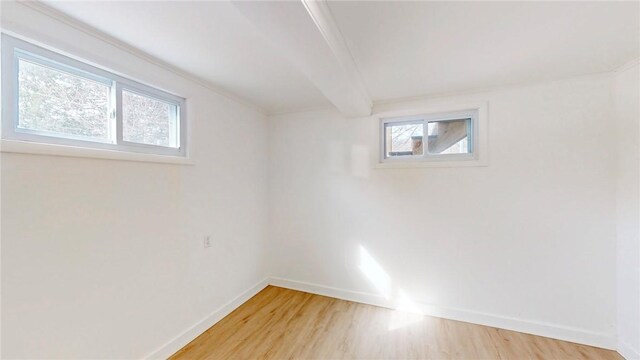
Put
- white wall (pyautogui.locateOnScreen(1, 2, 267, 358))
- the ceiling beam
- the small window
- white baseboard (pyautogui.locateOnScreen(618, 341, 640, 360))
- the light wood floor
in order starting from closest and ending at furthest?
the ceiling beam, white wall (pyautogui.locateOnScreen(1, 2, 267, 358)), white baseboard (pyautogui.locateOnScreen(618, 341, 640, 360)), the light wood floor, the small window

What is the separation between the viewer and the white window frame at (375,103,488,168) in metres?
2.25

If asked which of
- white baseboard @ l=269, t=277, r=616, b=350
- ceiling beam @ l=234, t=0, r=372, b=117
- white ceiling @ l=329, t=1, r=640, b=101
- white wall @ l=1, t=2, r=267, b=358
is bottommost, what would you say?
white baseboard @ l=269, t=277, r=616, b=350

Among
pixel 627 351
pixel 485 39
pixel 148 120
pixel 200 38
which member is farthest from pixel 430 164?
pixel 148 120

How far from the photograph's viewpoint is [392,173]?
101 inches

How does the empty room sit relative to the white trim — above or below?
below

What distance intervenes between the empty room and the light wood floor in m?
0.02

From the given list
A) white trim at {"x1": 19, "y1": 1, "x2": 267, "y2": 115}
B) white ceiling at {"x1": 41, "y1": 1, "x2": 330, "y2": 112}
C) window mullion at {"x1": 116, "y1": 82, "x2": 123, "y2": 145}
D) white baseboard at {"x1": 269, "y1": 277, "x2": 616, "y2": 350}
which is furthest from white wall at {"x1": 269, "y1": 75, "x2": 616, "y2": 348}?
window mullion at {"x1": 116, "y1": 82, "x2": 123, "y2": 145}

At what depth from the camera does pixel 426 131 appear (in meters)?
2.52

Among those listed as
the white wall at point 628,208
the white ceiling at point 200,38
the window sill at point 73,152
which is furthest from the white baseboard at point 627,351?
the window sill at point 73,152

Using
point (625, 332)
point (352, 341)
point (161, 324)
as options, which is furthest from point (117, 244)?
point (625, 332)

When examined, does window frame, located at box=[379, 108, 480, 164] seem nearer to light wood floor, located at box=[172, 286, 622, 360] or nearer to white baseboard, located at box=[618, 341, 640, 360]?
light wood floor, located at box=[172, 286, 622, 360]

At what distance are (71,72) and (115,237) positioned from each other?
1030 millimetres

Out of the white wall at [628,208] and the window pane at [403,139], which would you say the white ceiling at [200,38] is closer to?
the window pane at [403,139]

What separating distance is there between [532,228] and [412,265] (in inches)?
43.2
